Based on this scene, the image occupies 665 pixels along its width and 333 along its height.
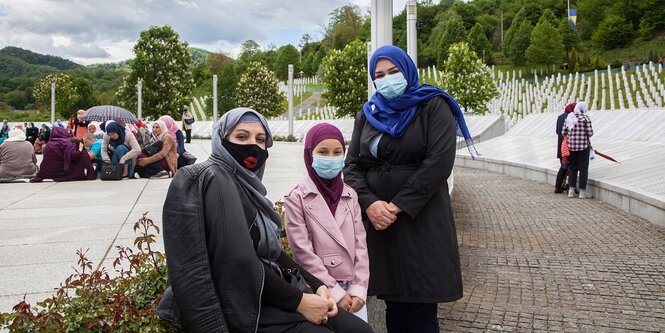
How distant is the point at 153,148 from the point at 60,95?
218 ft

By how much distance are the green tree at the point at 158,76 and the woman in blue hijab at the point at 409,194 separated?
50.9 m

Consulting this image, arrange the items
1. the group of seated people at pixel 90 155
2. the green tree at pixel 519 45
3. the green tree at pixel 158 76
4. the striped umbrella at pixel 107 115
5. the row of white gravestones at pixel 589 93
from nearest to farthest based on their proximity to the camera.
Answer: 1. the group of seated people at pixel 90 155
2. the striped umbrella at pixel 107 115
3. the row of white gravestones at pixel 589 93
4. the green tree at pixel 158 76
5. the green tree at pixel 519 45

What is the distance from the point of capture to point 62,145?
12.4 meters

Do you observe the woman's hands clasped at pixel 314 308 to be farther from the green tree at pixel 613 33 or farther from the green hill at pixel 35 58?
the green hill at pixel 35 58

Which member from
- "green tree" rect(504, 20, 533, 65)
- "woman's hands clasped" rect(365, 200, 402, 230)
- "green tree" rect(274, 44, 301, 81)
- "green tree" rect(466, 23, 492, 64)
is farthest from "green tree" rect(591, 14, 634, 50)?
"woman's hands clasped" rect(365, 200, 402, 230)

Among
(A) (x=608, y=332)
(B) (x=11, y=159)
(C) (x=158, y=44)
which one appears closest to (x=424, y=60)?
(C) (x=158, y=44)

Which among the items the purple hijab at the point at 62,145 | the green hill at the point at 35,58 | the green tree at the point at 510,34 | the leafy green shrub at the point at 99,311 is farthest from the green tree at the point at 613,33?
the green hill at the point at 35,58

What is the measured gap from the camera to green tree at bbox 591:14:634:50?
262 ft

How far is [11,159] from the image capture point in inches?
500

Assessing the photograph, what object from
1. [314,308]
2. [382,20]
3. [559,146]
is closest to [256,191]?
[314,308]

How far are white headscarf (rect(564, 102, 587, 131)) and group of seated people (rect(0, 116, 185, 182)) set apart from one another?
890 centimetres

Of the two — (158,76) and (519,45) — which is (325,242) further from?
(519,45)

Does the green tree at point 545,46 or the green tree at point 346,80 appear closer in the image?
the green tree at point 346,80

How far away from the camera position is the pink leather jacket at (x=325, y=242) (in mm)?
2992
